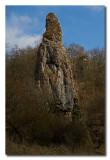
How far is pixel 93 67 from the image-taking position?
3581cm

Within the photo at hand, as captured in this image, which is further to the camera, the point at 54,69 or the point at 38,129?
the point at 54,69

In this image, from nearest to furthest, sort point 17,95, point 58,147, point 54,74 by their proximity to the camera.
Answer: point 58,147, point 17,95, point 54,74

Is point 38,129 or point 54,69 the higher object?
point 54,69

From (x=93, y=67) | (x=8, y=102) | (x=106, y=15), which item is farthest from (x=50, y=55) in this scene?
(x=93, y=67)

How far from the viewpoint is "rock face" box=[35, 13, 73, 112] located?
779 inches

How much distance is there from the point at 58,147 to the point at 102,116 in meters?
10.0

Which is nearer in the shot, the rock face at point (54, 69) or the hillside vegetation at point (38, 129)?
the hillside vegetation at point (38, 129)

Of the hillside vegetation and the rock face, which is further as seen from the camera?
the rock face

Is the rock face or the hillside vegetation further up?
the rock face

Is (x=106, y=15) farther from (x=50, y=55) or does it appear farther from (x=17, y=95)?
(x=50, y=55)

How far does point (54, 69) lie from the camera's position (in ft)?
68.7

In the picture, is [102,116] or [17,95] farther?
[102,116]

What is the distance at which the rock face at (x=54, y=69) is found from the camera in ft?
65.0

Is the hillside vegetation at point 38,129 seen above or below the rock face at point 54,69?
below
